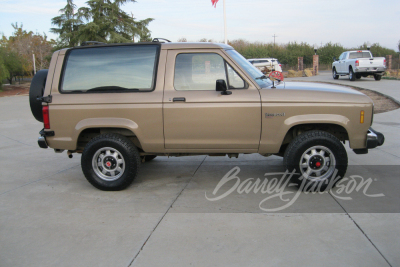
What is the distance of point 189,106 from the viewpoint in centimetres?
505

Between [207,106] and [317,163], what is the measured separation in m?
1.69

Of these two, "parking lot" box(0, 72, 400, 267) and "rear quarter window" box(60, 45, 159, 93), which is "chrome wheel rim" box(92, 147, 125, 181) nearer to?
"parking lot" box(0, 72, 400, 267)

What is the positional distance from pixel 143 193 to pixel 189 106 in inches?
55.3

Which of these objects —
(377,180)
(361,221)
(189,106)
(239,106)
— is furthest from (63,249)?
(377,180)

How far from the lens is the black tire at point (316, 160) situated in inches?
195

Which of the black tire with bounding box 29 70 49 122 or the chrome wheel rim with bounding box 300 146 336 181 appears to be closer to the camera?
the chrome wheel rim with bounding box 300 146 336 181

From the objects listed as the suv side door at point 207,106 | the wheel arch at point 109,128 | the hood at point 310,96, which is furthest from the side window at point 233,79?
the wheel arch at point 109,128

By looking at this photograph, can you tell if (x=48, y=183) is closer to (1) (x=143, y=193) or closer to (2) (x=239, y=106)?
(1) (x=143, y=193)

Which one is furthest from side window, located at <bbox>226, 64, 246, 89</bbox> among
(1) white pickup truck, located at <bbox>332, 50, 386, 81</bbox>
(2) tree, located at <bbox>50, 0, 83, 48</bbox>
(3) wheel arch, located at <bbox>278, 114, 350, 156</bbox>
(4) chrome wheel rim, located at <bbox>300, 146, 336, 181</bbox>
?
(2) tree, located at <bbox>50, 0, 83, 48</bbox>

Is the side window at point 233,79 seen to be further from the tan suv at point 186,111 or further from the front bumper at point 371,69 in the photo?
the front bumper at point 371,69

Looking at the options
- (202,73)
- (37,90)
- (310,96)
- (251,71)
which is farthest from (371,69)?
(37,90)

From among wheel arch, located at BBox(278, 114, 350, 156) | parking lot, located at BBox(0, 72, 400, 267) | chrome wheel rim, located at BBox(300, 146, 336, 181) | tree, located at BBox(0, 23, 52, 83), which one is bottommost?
parking lot, located at BBox(0, 72, 400, 267)

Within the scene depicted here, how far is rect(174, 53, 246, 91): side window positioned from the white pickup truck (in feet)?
67.8

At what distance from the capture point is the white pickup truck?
75.9 feet
